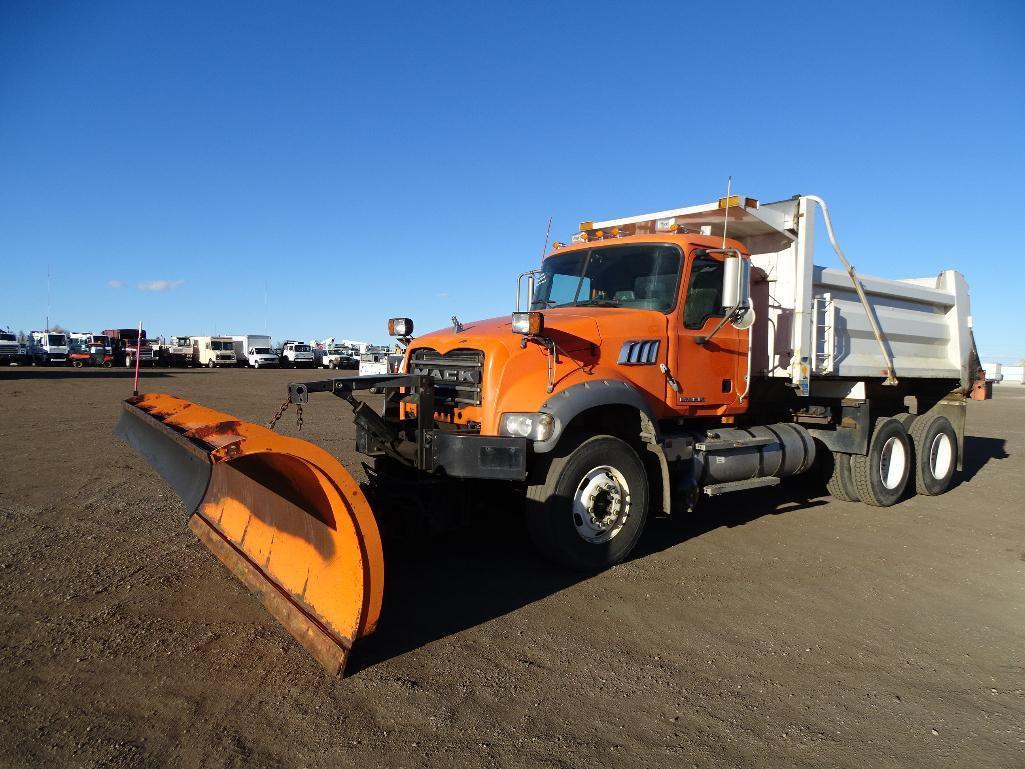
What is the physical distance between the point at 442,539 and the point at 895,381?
561 cm

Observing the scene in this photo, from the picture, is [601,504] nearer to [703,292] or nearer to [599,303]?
[599,303]

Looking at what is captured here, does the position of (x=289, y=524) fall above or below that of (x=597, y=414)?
below

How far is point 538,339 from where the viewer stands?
17.1 feet

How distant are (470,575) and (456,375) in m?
1.52

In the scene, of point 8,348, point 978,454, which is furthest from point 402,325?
point 8,348

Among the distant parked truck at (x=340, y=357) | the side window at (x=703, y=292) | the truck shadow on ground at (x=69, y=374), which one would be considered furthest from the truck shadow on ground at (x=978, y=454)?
the distant parked truck at (x=340, y=357)

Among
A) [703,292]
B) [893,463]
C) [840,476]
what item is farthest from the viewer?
[893,463]

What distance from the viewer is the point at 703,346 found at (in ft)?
20.9

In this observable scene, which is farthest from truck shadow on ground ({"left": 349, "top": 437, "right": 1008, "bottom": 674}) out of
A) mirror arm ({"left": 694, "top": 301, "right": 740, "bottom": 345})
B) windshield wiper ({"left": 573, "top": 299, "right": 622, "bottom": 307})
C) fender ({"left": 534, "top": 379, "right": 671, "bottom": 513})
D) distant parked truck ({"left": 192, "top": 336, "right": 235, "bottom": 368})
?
distant parked truck ({"left": 192, "top": 336, "right": 235, "bottom": 368})

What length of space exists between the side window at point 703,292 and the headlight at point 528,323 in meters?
1.80

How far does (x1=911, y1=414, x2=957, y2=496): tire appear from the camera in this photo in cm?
916

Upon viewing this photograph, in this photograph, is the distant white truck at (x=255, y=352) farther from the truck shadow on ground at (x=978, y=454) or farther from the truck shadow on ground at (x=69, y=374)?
the truck shadow on ground at (x=978, y=454)

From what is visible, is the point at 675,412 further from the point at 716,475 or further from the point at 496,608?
the point at 496,608

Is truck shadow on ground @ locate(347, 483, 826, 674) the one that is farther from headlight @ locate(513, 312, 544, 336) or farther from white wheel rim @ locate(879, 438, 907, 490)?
white wheel rim @ locate(879, 438, 907, 490)
